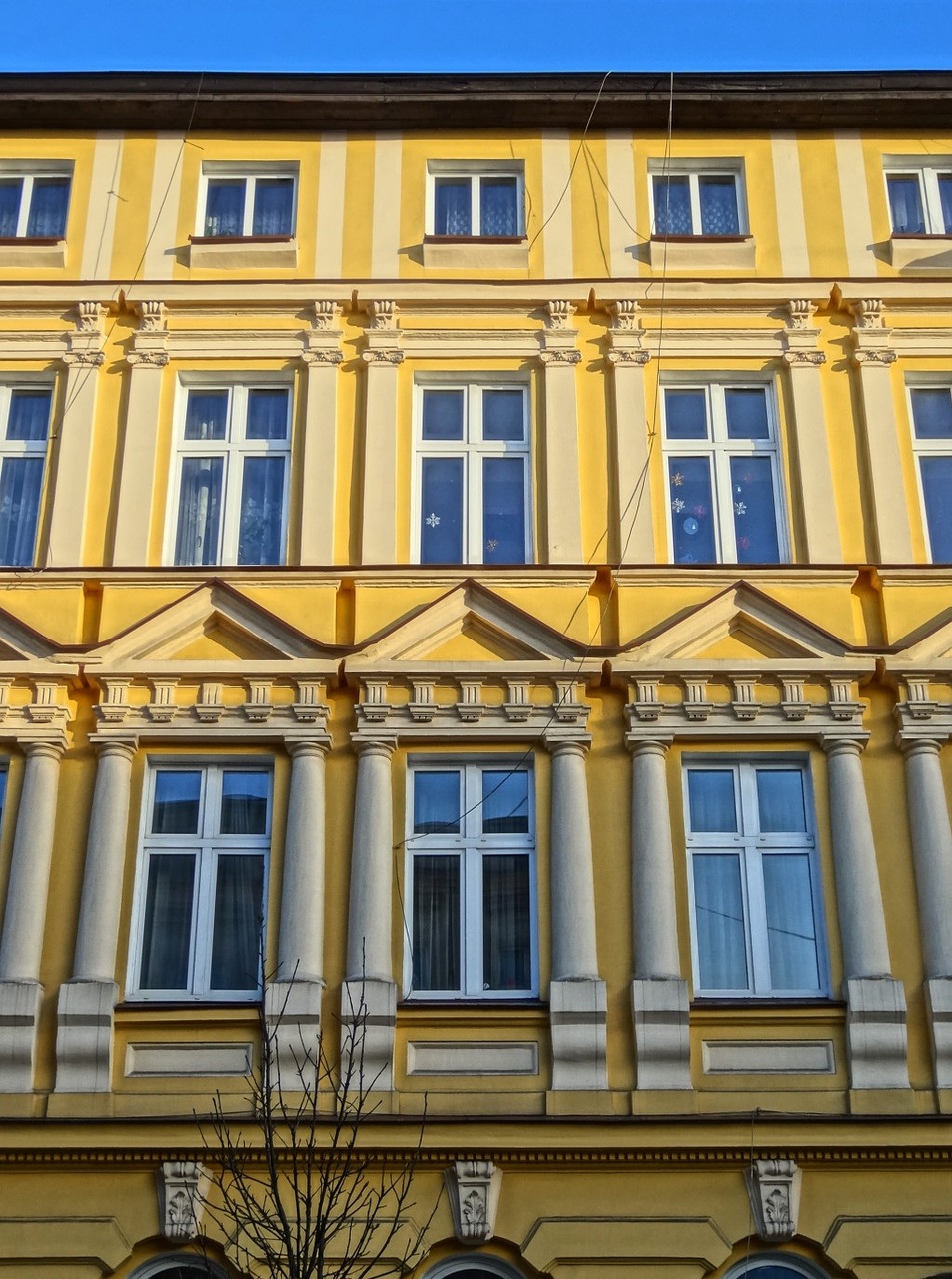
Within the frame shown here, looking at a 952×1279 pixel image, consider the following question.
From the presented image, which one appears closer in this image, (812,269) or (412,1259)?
(412,1259)

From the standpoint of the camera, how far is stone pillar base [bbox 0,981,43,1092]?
13.2 metres

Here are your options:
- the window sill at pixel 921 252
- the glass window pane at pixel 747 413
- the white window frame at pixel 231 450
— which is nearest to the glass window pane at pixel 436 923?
the white window frame at pixel 231 450

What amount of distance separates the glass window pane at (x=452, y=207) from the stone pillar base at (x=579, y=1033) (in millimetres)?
7484

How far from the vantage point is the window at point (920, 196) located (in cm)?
1720

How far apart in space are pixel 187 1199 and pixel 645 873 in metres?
4.11

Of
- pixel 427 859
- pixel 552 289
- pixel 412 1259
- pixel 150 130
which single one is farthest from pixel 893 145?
pixel 412 1259

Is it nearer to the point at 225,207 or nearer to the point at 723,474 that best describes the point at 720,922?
the point at 723,474

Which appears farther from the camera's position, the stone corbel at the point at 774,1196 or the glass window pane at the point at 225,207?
the glass window pane at the point at 225,207

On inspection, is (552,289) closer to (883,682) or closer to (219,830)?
(883,682)

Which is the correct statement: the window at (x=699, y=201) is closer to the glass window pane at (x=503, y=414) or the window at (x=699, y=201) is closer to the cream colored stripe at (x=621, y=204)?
the cream colored stripe at (x=621, y=204)

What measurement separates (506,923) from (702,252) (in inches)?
267

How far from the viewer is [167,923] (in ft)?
45.8

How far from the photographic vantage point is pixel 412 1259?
12.6 meters

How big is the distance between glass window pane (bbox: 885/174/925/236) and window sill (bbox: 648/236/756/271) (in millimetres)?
1494
